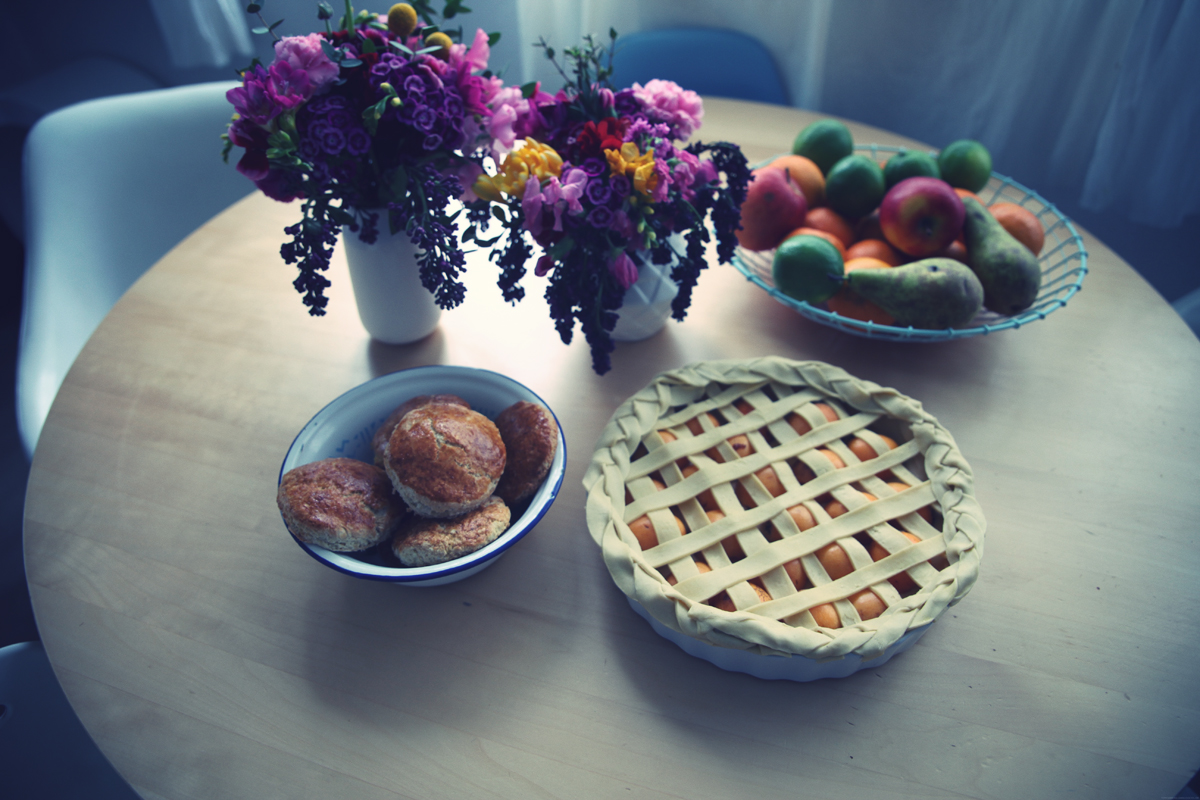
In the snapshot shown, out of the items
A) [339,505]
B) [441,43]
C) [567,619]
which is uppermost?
[441,43]

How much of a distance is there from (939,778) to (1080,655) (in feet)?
0.54

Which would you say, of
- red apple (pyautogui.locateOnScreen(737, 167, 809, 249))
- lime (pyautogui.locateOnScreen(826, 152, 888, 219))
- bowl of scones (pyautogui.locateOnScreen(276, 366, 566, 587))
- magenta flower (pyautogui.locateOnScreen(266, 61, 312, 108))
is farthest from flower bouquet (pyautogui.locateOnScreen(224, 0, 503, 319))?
lime (pyautogui.locateOnScreen(826, 152, 888, 219))

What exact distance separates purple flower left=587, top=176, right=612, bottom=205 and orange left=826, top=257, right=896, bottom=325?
12.2 inches

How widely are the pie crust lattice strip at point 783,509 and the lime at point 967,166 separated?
40 cm

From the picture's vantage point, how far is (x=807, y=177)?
2.65 ft

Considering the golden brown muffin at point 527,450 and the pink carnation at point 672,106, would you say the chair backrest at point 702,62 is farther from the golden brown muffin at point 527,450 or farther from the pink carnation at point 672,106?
the golden brown muffin at point 527,450

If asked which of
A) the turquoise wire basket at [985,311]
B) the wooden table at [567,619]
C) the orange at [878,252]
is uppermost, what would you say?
the orange at [878,252]

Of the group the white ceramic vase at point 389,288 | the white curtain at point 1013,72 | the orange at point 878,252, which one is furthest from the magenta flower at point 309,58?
the white curtain at point 1013,72

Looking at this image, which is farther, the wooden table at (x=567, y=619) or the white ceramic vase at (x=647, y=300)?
the white ceramic vase at (x=647, y=300)

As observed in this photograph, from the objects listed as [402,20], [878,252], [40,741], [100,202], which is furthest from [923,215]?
[100,202]

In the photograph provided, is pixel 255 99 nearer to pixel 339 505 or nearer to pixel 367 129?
pixel 367 129

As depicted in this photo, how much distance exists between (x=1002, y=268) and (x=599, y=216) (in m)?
0.46

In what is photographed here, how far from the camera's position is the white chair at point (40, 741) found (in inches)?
22.0

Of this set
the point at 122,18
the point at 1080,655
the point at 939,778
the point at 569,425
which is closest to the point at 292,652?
the point at 569,425
